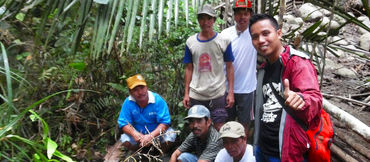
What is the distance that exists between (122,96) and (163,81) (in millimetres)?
628

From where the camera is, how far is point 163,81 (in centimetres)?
487

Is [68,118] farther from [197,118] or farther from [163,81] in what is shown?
[197,118]

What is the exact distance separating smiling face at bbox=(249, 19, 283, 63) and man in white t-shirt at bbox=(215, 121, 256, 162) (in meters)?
1.01

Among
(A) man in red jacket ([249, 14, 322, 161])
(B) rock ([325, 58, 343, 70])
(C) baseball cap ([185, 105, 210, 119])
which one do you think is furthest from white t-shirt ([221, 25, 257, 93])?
(B) rock ([325, 58, 343, 70])

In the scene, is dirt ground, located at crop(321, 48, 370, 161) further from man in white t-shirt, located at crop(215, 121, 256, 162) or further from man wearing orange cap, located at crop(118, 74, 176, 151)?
man wearing orange cap, located at crop(118, 74, 176, 151)

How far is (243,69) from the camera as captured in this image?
3.77 meters

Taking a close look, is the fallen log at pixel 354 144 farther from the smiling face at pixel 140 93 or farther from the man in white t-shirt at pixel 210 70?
Answer: the smiling face at pixel 140 93

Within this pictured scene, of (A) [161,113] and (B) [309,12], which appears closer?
(A) [161,113]

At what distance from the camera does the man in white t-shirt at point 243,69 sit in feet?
12.1

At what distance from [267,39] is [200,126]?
1.65 meters

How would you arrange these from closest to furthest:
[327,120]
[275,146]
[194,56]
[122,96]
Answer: [327,120] < [275,146] < [194,56] < [122,96]

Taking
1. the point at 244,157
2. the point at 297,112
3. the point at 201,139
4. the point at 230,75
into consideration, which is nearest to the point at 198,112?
the point at 201,139

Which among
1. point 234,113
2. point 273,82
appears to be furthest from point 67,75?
point 273,82

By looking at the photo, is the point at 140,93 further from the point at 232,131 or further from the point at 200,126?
the point at 232,131
